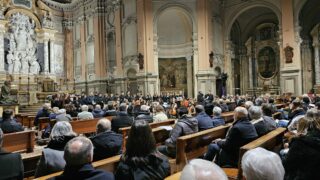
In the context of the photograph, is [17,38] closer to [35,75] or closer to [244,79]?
[35,75]

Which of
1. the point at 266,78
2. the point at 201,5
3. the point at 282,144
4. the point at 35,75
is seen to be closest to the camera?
the point at 282,144

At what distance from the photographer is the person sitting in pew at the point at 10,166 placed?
115 inches

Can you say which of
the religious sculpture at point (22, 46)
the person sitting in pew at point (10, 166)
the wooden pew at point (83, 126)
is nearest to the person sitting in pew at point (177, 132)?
the person sitting in pew at point (10, 166)

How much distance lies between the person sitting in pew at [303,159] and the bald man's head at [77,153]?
1.76 metres

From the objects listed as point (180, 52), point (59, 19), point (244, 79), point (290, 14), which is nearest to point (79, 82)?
point (59, 19)

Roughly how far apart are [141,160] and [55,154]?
1209 millimetres

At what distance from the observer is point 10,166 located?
2.98 meters

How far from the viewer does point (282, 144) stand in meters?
4.64

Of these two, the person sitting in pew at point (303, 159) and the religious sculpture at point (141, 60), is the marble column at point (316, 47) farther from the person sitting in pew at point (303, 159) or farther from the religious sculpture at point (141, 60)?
the person sitting in pew at point (303, 159)

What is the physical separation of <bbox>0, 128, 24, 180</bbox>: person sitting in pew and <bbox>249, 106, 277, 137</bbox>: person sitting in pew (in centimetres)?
324

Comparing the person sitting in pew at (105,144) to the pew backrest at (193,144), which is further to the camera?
the pew backrest at (193,144)

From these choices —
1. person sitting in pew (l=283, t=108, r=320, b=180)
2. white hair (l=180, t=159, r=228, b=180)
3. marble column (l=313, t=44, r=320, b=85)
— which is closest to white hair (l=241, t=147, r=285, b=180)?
white hair (l=180, t=159, r=228, b=180)

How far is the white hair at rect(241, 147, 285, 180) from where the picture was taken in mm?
1846

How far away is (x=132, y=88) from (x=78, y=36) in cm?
785
